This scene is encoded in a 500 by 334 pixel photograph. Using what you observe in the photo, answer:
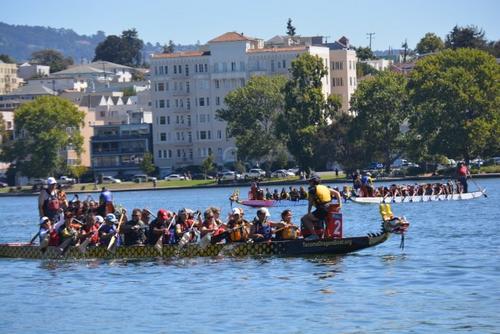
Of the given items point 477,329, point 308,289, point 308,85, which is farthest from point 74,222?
point 308,85

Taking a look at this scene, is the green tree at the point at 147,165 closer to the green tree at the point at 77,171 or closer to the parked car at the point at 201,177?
the parked car at the point at 201,177

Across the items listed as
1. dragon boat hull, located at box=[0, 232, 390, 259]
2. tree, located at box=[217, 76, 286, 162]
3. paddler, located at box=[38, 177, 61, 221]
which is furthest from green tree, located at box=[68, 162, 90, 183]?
paddler, located at box=[38, 177, 61, 221]

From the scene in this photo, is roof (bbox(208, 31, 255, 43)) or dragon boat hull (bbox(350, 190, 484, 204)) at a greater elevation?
roof (bbox(208, 31, 255, 43))

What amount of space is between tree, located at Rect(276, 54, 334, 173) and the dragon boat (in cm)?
8545

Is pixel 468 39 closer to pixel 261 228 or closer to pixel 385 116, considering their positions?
pixel 385 116

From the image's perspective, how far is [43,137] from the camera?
499ft

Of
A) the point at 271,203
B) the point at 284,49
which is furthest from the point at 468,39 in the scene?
the point at 271,203

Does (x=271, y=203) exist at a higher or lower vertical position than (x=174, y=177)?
lower

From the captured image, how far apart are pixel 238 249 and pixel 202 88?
127 meters

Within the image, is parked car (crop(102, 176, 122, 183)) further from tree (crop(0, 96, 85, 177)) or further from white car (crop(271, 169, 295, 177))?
white car (crop(271, 169, 295, 177))

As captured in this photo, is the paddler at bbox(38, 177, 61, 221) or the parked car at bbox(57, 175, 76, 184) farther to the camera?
the parked car at bbox(57, 175, 76, 184)

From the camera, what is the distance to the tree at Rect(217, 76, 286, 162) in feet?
455

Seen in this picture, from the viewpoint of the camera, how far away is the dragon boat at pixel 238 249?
124ft

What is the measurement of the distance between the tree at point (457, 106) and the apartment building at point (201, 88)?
40572 mm
